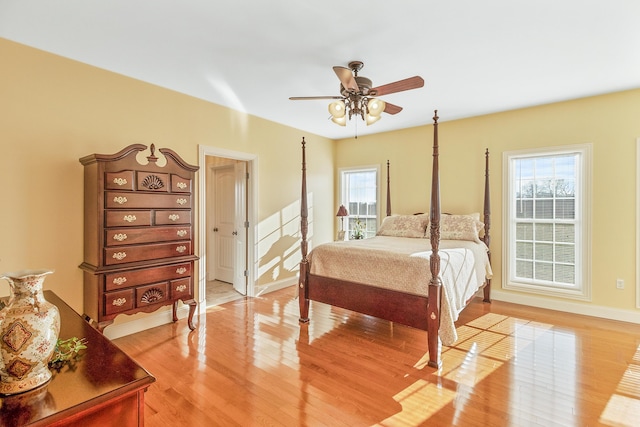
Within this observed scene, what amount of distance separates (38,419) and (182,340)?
8.34 feet

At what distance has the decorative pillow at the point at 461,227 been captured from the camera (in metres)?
4.19

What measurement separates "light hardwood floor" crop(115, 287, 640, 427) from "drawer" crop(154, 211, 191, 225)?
116cm

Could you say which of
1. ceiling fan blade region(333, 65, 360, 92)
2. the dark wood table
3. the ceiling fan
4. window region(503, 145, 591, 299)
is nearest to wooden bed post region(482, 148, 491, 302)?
window region(503, 145, 591, 299)

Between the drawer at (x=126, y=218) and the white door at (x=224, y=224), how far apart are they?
7.28 ft

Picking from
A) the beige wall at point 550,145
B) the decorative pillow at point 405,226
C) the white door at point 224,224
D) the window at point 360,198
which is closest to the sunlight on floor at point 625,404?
the beige wall at point 550,145

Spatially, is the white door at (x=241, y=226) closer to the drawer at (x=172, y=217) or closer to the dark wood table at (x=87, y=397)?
the drawer at (x=172, y=217)

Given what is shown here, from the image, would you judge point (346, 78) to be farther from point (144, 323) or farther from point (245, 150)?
point (144, 323)

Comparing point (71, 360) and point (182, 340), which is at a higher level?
point (71, 360)

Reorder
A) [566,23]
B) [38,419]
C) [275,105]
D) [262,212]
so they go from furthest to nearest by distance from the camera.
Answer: [262,212] → [275,105] → [566,23] → [38,419]

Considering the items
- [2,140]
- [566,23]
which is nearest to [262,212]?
[2,140]

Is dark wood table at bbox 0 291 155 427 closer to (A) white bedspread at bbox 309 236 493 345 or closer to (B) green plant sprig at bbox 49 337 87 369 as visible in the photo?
(B) green plant sprig at bbox 49 337 87 369

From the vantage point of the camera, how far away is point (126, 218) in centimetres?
290

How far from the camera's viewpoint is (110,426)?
93 cm

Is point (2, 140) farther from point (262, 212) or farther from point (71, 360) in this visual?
point (262, 212)
